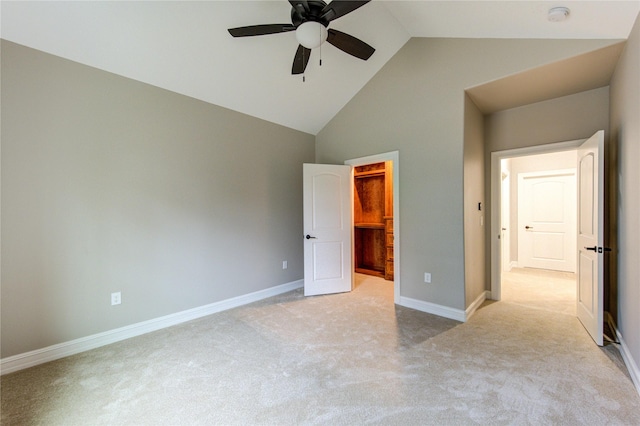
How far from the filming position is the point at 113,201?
8.67 feet

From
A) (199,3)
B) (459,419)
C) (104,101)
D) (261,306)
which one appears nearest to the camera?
(459,419)

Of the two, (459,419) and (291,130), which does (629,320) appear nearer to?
(459,419)

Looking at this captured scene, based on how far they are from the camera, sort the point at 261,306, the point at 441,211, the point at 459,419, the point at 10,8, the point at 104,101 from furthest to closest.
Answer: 1. the point at 261,306
2. the point at 441,211
3. the point at 104,101
4. the point at 10,8
5. the point at 459,419

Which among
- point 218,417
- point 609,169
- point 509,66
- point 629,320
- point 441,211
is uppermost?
point 509,66

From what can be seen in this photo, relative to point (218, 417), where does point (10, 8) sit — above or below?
above

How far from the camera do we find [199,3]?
232 centimetres

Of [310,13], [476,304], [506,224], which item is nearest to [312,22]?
[310,13]

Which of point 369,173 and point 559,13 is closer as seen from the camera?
point 559,13

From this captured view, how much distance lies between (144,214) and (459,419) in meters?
3.17

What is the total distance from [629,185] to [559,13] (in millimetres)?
1456

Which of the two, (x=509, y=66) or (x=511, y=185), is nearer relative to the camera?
(x=509, y=66)

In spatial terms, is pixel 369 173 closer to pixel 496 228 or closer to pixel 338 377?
pixel 496 228

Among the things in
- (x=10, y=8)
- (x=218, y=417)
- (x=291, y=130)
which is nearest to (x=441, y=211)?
(x=291, y=130)

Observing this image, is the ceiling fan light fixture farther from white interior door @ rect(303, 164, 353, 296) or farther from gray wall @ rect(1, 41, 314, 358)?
white interior door @ rect(303, 164, 353, 296)
